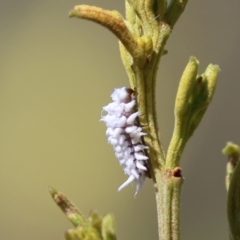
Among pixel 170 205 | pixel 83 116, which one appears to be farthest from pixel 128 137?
pixel 83 116

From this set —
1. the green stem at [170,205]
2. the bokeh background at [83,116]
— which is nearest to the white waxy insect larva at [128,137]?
the green stem at [170,205]

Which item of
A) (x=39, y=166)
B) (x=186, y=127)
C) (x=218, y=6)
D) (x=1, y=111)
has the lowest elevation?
(x=186, y=127)

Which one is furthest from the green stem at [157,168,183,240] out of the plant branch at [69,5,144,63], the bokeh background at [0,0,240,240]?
the bokeh background at [0,0,240,240]

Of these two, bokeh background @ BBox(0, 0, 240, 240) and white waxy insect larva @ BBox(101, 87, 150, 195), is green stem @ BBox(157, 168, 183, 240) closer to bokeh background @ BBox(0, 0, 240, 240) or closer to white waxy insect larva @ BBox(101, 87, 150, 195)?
white waxy insect larva @ BBox(101, 87, 150, 195)

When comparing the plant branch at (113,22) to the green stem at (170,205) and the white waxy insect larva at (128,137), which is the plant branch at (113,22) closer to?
the white waxy insect larva at (128,137)

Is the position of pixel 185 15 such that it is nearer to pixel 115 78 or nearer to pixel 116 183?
pixel 115 78

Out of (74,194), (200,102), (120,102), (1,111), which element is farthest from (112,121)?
(1,111)
